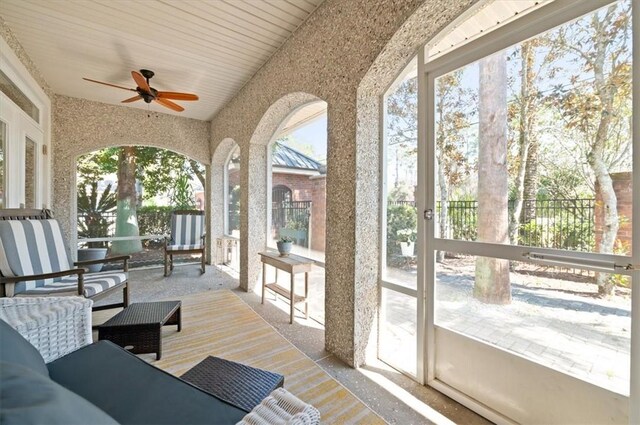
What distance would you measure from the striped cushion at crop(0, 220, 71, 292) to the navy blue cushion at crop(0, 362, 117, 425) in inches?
101

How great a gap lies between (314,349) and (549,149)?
2168 mm

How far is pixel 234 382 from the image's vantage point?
1336mm

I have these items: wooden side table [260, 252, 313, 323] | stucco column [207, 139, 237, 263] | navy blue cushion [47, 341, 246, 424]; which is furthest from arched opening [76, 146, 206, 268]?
navy blue cushion [47, 341, 246, 424]

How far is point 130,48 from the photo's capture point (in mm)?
3029

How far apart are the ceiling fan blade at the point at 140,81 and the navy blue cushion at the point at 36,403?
3.18 metres

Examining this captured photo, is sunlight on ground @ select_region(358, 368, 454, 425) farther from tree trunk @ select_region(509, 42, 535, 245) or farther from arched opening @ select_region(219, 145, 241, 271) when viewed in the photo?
arched opening @ select_region(219, 145, 241, 271)

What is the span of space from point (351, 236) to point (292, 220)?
156cm

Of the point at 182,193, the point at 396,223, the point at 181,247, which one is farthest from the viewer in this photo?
the point at 182,193

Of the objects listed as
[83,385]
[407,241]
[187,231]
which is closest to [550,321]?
[407,241]

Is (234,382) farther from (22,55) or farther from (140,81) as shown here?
(22,55)

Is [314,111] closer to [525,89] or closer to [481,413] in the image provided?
[525,89]

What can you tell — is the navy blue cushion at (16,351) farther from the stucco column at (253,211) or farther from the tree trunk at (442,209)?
the stucco column at (253,211)

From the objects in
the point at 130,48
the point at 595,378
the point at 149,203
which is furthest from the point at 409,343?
the point at 149,203

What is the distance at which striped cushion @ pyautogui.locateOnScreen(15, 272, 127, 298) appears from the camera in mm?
2270
